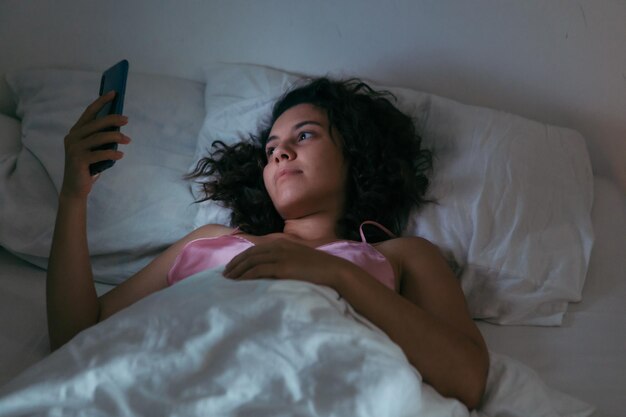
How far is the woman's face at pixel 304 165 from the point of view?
1.17 metres

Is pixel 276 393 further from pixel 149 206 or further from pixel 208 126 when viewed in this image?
pixel 208 126

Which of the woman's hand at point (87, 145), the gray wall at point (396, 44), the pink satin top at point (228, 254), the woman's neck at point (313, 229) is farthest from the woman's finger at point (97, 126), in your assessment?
the gray wall at point (396, 44)

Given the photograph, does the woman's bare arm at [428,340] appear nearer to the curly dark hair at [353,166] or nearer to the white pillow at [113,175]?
the curly dark hair at [353,166]

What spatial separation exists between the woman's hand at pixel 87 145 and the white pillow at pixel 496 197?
337 mm

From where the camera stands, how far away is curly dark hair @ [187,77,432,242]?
4.15 ft

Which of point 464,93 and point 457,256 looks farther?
point 464,93

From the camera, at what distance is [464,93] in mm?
1522

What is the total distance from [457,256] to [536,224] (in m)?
0.16

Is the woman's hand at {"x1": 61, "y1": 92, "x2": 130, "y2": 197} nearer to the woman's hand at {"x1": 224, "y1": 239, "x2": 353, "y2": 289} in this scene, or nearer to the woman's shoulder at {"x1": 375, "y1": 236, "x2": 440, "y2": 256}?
the woman's hand at {"x1": 224, "y1": 239, "x2": 353, "y2": 289}

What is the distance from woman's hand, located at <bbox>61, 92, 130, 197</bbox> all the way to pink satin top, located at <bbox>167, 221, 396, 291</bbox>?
202 millimetres

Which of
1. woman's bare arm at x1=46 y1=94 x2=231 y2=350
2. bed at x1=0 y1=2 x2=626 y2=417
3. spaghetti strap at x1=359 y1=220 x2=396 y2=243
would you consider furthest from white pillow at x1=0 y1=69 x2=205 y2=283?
spaghetti strap at x1=359 y1=220 x2=396 y2=243

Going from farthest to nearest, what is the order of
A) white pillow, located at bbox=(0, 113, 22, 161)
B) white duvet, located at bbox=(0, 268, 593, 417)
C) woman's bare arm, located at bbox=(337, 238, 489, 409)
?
white pillow, located at bbox=(0, 113, 22, 161) → woman's bare arm, located at bbox=(337, 238, 489, 409) → white duvet, located at bbox=(0, 268, 593, 417)

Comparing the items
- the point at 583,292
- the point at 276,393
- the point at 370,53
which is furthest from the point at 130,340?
the point at 370,53

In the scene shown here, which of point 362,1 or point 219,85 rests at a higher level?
point 362,1
